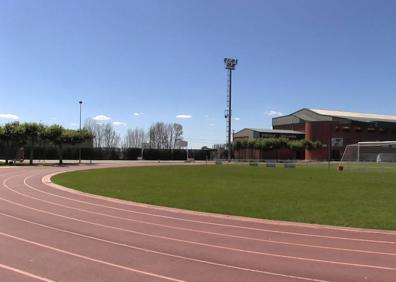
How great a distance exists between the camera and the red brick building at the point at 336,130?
112 m

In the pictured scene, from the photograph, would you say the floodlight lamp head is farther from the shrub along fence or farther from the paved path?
the paved path

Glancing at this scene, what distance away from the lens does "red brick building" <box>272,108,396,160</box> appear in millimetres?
112375

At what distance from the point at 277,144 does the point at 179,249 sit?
95569mm

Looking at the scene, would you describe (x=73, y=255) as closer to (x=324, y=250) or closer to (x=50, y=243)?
(x=50, y=243)

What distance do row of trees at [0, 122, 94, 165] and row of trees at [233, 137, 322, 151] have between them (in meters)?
42.2

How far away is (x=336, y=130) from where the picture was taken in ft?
370

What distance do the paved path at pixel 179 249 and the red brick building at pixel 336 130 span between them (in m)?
97.0

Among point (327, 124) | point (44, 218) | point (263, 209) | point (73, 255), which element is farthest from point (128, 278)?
point (327, 124)

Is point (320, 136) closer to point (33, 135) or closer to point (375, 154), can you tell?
point (375, 154)

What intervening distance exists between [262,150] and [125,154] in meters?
28.1

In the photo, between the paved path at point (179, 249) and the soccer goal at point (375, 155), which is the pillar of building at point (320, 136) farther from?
the paved path at point (179, 249)

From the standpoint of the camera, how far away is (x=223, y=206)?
19.2 metres

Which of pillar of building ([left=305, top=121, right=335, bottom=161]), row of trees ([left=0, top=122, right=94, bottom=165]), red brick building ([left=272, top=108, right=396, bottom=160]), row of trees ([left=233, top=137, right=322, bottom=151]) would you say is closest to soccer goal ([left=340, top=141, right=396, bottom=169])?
row of trees ([left=233, top=137, right=322, bottom=151])

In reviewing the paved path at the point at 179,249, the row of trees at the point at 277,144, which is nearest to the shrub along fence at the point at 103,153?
the row of trees at the point at 277,144
